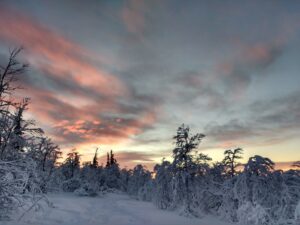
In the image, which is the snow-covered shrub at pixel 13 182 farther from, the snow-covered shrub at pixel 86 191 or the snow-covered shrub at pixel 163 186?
the snow-covered shrub at pixel 86 191

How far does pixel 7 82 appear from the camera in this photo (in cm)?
1388

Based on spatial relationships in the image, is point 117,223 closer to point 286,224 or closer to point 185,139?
point 286,224

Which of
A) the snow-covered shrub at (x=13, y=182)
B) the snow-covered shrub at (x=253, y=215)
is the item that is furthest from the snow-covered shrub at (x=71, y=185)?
the snow-covered shrub at (x=13, y=182)

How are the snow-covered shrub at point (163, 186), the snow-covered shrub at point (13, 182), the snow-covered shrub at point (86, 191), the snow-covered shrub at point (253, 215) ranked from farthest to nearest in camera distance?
the snow-covered shrub at point (86, 191)
the snow-covered shrub at point (163, 186)
the snow-covered shrub at point (253, 215)
the snow-covered shrub at point (13, 182)

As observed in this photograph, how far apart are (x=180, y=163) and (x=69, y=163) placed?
46538 millimetres

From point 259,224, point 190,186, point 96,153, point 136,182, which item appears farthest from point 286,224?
point 96,153

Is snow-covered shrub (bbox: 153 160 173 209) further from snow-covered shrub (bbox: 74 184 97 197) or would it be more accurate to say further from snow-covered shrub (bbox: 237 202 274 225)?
snow-covered shrub (bbox: 74 184 97 197)

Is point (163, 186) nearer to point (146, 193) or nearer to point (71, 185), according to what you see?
point (146, 193)

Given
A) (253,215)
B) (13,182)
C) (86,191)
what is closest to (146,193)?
(86,191)

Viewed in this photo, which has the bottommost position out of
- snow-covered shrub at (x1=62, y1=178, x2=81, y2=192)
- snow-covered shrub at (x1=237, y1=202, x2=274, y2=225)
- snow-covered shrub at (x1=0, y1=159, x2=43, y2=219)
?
snow-covered shrub at (x1=237, y1=202, x2=274, y2=225)

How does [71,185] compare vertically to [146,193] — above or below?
above

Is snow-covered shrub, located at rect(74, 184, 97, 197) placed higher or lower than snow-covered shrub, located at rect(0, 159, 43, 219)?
higher

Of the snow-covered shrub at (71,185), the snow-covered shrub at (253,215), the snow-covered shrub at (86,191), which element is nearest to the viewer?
the snow-covered shrub at (253,215)

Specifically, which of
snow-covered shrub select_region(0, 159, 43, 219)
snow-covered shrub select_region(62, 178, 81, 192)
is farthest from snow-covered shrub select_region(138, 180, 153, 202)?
snow-covered shrub select_region(0, 159, 43, 219)
